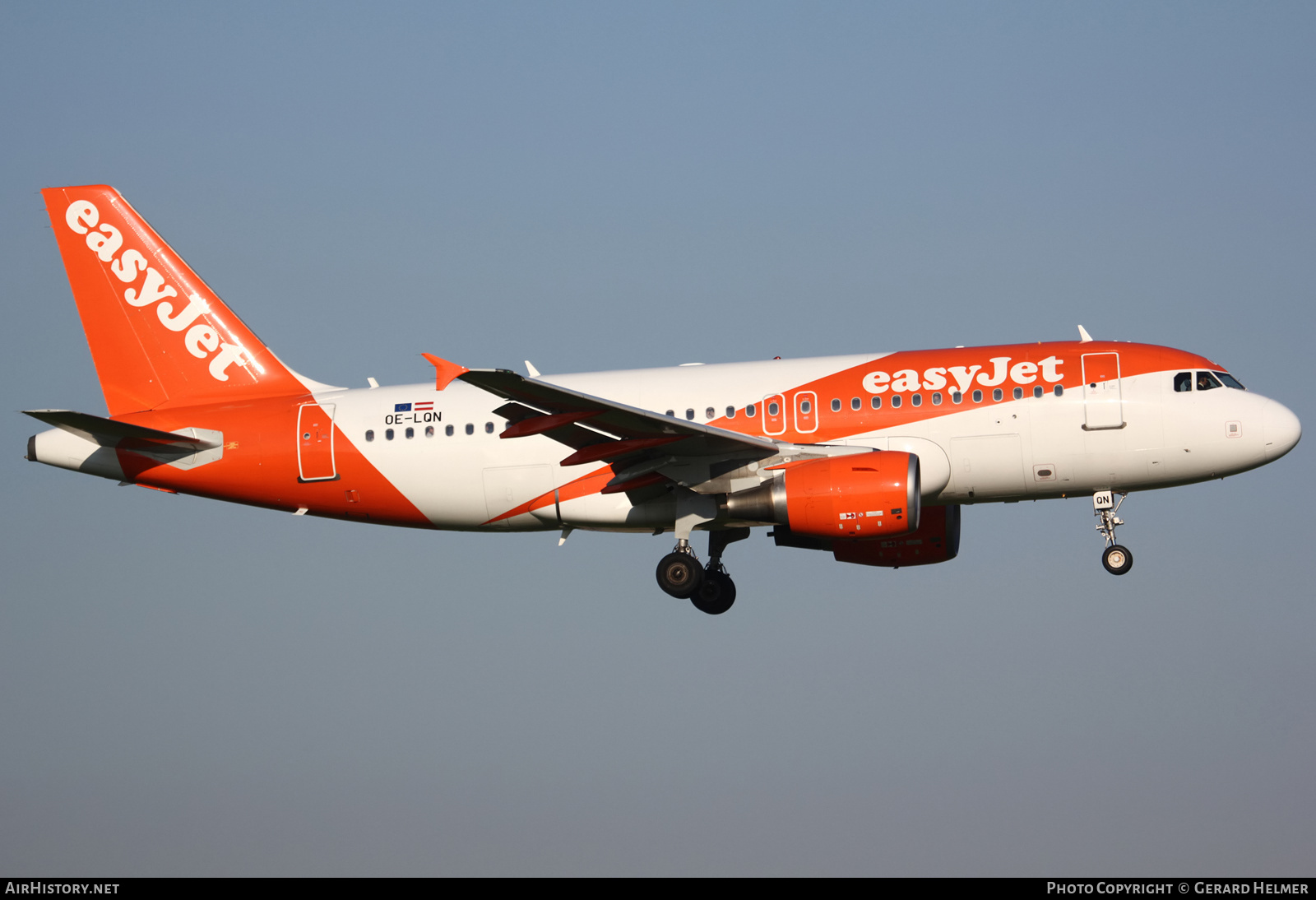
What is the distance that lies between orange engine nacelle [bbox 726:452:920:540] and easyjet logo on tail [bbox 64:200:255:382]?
46.7ft

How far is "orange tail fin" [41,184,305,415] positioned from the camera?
34.9m

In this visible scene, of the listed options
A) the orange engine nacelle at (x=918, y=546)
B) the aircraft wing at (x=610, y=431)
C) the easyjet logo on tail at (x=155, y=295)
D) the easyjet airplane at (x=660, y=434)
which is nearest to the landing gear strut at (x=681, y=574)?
the easyjet airplane at (x=660, y=434)

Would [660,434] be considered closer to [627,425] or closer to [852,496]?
[627,425]

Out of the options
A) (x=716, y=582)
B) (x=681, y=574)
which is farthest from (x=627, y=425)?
(x=716, y=582)

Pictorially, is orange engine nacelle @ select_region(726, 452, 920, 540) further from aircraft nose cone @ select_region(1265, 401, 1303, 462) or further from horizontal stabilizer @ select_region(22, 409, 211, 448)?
horizontal stabilizer @ select_region(22, 409, 211, 448)

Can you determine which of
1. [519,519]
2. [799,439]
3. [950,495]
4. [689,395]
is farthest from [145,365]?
[950,495]

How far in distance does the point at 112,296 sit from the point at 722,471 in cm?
1617

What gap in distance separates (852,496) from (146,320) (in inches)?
714

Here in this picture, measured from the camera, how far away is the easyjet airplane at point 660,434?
98.4 ft

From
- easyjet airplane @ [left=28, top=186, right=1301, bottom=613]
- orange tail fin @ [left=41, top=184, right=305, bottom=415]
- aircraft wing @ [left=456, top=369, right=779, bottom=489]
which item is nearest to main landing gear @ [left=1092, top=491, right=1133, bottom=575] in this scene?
easyjet airplane @ [left=28, top=186, right=1301, bottom=613]
